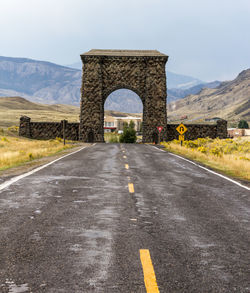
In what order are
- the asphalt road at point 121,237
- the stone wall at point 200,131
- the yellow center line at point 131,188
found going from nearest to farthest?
the asphalt road at point 121,237 < the yellow center line at point 131,188 < the stone wall at point 200,131

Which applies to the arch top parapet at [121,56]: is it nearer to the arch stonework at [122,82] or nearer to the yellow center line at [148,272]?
the arch stonework at [122,82]

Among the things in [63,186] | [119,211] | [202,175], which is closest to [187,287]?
[119,211]

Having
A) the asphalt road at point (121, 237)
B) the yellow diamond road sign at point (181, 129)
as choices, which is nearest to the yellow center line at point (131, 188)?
the asphalt road at point (121, 237)

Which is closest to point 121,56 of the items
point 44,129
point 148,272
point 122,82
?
point 122,82

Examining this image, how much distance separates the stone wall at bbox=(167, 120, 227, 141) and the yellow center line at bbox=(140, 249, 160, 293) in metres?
49.3

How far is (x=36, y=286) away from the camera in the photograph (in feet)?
14.4

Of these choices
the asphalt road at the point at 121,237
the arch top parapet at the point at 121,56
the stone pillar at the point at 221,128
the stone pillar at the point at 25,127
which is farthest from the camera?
the stone pillar at the point at 221,128

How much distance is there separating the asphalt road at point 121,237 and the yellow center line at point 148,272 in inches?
0.5

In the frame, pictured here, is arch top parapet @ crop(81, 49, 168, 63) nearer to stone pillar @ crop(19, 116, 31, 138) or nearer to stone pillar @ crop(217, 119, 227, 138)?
stone pillar @ crop(19, 116, 31, 138)

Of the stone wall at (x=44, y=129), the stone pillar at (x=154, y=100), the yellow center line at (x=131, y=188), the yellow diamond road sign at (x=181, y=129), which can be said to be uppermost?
the stone pillar at (x=154, y=100)

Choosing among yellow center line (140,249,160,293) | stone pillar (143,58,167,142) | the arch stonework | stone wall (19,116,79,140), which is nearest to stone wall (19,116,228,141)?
stone wall (19,116,79,140)

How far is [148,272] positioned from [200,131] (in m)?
50.8

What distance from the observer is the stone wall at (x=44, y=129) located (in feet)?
178

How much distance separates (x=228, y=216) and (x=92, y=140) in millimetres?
45445
